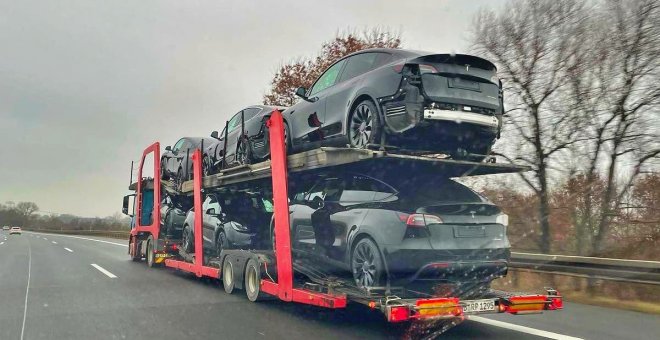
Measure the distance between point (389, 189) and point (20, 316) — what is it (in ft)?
16.6

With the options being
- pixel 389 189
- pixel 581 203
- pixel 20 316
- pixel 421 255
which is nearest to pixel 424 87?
pixel 389 189

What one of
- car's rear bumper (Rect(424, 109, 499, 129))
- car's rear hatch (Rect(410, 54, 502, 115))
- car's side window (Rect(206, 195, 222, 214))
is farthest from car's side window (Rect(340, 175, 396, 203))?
car's side window (Rect(206, 195, 222, 214))

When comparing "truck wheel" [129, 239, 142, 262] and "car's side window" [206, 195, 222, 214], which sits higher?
"car's side window" [206, 195, 222, 214]

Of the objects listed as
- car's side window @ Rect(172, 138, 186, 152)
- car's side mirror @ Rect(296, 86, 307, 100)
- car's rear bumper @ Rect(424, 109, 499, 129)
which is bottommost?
car's rear bumper @ Rect(424, 109, 499, 129)

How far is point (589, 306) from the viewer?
27.1 ft

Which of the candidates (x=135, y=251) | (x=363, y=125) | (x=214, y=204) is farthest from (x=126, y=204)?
(x=363, y=125)

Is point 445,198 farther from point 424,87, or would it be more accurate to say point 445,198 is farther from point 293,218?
point 293,218

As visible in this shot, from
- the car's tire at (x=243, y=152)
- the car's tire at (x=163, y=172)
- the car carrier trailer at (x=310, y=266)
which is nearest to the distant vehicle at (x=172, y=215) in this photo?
the car's tire at (x=163, y=172)

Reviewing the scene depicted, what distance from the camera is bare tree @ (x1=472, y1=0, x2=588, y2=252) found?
12281 millimetres

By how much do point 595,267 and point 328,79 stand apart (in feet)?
16.8

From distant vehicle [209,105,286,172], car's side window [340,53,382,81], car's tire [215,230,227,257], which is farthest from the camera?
car's tire [215,230,227,257]

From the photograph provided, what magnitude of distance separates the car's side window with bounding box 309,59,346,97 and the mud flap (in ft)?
4.78

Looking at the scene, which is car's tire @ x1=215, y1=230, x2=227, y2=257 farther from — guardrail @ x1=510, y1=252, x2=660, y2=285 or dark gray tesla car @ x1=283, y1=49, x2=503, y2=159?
guardrail @ x1=510, y1=252, x2=660, y2=285

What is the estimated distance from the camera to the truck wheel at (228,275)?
8.62 metres
